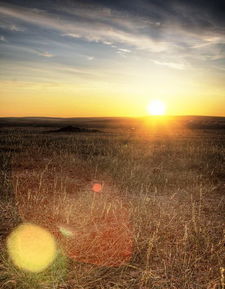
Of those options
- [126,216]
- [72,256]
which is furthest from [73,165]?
[72,256]

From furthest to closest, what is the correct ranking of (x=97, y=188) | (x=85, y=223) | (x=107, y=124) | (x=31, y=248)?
1. (x=107, y=124)
2. (x=97, y=188)
3. (x=85, y=223)
4. (x=31, y=248)

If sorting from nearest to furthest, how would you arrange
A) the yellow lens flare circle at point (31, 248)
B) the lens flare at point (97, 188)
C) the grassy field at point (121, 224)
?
the grassy field at point (121, 224) < the yellow lens flare circle at point (31, 248) < the lens flare at point (97, 188)

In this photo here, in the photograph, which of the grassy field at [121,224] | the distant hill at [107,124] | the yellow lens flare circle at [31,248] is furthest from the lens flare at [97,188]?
the distant hill at [107,124]

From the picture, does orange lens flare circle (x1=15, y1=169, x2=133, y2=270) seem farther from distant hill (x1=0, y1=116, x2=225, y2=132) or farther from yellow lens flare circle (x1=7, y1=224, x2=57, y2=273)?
distant hill (x1=0, y1=116, x2=225, y2=132)

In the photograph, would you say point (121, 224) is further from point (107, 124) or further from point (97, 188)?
point (107, 124)

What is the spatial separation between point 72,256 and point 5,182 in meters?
4.64

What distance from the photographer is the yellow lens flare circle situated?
382 cm

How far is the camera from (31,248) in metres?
4.25

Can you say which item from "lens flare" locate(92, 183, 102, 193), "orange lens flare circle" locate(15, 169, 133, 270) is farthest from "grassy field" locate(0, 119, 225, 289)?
"lens flare" locate(92, 183, 102, 193)

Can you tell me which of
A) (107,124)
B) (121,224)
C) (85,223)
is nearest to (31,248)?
(85,223)

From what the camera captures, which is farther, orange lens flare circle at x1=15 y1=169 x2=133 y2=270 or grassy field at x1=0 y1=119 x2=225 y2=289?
orange lens flare circle at x1=15 y1=169 x2=133 y2=270

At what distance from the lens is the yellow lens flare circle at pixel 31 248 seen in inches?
150

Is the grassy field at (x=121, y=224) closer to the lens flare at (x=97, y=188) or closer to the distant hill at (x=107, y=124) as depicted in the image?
the lens flare at (x=97, y=188)

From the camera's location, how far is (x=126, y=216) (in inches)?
235
